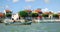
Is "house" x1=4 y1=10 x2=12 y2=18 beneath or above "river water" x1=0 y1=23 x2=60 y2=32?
above

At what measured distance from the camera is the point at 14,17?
21.0 m

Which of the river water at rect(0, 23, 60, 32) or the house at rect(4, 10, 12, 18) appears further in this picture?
the house at rect(4, 10, 12, 18)

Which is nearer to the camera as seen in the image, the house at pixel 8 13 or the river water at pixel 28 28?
the river water at pixel 28 28

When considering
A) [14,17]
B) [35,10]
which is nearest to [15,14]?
[14,17]

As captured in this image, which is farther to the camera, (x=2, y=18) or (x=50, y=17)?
(x=50, y=17)

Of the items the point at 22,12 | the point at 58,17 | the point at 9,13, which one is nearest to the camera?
the point at 22,12

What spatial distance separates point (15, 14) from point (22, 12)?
0.93 m

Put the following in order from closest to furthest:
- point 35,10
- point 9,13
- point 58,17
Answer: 1. point 9,13
2. point 35,10
3. point 58,17

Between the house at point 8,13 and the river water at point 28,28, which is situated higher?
the house at point 8,13

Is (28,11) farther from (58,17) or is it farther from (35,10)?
(58,17)

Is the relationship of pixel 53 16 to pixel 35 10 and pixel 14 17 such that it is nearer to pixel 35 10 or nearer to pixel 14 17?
pixel 35 10

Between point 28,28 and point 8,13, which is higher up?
point 8,13

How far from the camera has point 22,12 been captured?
20.2m

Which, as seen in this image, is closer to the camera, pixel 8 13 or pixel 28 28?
pixel 28 28
